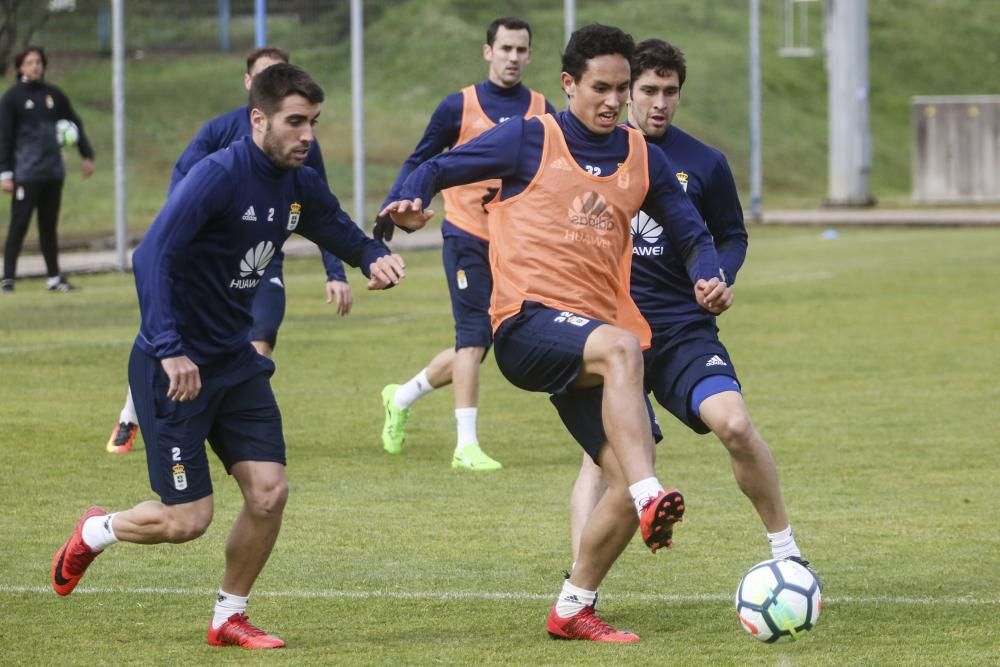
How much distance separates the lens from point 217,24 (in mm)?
27328

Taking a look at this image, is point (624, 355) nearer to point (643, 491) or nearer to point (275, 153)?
point (643, 491)

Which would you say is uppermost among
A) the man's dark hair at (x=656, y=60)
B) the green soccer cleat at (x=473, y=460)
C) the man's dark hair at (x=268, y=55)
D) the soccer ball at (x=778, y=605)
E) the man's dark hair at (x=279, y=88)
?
the man's dark hair at (x=268, y=55)

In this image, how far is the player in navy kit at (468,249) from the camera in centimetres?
1025

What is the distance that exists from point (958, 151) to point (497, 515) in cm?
3038

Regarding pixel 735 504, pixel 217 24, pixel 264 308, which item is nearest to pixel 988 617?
pixel 735 504

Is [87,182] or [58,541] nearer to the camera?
[58,541]

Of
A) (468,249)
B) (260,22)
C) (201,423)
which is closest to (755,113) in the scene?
(260,22)

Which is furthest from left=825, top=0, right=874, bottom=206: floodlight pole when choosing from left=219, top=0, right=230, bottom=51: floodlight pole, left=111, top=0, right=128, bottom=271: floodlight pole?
left=111, top=0, right=128, bottom=271: floodlight pole

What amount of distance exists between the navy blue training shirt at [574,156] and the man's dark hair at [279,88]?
477 mm

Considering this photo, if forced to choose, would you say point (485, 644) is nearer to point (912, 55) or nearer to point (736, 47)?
point (736, 47)

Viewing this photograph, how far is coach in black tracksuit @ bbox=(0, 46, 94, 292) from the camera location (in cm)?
1839

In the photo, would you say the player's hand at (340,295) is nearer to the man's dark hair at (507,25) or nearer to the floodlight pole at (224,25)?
the man's dark hair at (507,25)

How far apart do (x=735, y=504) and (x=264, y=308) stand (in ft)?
9.24

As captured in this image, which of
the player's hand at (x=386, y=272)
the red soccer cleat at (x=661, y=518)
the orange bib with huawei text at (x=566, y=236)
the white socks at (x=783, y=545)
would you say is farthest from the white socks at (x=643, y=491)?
the player's hand at (x=386, y=272)
